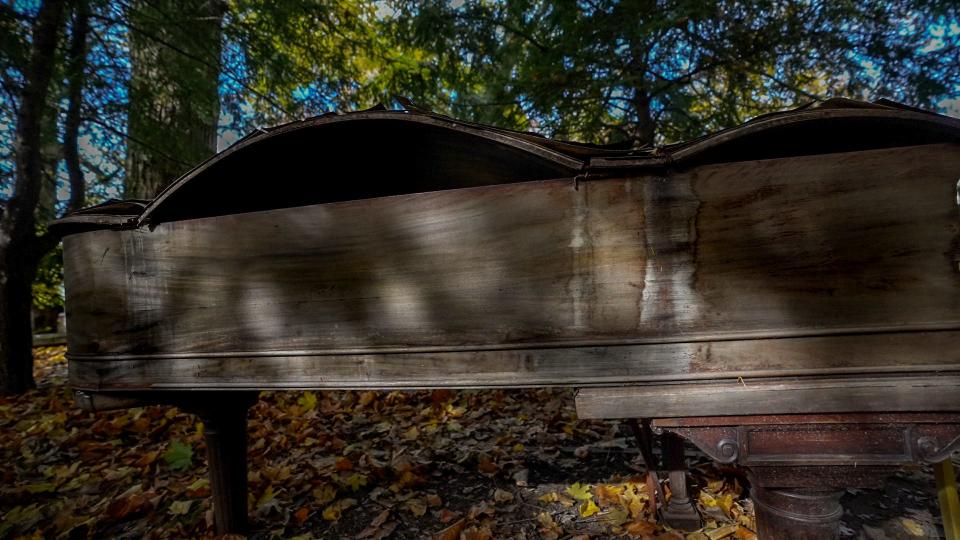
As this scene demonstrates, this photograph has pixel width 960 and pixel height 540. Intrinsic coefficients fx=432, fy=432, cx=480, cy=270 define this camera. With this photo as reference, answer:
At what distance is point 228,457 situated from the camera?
7.27 ft

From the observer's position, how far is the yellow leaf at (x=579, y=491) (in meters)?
2.67

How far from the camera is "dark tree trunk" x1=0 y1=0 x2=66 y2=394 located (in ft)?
14.0

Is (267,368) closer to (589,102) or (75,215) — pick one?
(75,215)

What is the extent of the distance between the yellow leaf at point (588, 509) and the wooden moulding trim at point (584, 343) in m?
1.77

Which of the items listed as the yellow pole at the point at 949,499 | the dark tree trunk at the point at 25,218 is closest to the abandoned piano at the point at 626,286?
the yellow pole at the point at 949,499

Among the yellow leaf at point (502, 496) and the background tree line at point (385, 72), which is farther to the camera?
the background tree line at point (385, 72)

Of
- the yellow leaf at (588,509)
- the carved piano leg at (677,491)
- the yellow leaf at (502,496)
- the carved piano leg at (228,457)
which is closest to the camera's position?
the carved piano leg at (228,457)

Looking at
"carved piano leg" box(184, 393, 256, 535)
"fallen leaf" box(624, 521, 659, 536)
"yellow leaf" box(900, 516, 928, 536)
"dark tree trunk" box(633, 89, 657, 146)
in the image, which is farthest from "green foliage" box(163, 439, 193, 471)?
"dark tree trunk" box(633, 89, 657, 146)

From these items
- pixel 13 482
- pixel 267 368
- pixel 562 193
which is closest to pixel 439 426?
pixel 267 368

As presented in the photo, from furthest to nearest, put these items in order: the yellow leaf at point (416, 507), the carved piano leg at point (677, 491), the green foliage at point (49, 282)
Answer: the green foliage at point (49, 282) → the yellow leaf at point (416, 507) → the carved piano leg at point (677, 491)

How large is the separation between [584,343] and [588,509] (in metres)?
1.80

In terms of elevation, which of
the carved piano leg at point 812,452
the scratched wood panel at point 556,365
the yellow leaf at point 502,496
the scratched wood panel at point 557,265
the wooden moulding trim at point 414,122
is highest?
the wooden moulding trim at point 414,122

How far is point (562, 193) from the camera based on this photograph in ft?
4.03

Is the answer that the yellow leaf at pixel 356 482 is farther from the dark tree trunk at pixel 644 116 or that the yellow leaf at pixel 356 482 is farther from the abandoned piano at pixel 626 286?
the dark tree trunk at pixel 644 116
